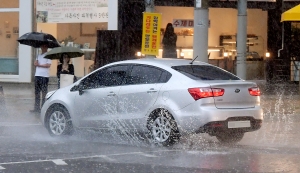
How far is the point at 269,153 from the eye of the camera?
Answer: 1216 cm

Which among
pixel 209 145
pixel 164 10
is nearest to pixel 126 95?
pixel 209 145

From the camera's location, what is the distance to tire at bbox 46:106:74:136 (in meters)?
14.3

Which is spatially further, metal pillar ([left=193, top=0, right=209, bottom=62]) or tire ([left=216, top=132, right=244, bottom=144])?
metal pillar ([left=193, top=0, right=209, bottom=62])

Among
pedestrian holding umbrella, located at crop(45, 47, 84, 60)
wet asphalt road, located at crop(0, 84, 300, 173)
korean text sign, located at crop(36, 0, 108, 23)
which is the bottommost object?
wet asphalt road, located at crop(0, 84, 300, 173)

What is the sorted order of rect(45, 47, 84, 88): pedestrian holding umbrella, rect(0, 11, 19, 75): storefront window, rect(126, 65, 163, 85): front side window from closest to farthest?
1. rect(126, 65, 163, 85): front side window
2. rect(45, 47, 84, 88): pedestrian holding umbrella
3. rect(0, 11, 19, 75): storefront window

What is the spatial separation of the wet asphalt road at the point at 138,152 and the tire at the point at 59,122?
0.20 meters

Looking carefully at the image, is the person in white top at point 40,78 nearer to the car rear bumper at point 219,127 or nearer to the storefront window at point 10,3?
the car rear bumper at point 219,127

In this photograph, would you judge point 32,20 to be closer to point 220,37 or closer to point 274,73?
point 220,37

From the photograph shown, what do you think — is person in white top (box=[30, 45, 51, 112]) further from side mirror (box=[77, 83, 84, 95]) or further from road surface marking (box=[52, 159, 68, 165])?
road surface marking (box=[52, 159, 68, 165])

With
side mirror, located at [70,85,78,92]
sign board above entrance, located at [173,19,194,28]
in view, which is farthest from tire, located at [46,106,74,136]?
sign board above entrance, located at [173,19,194,28]

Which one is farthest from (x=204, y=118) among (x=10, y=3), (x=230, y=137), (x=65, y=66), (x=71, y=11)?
(x=10, y=3)

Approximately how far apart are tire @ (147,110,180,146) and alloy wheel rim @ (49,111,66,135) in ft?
7.10

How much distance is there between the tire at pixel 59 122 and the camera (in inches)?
562

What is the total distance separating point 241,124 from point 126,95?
210 centimetres
